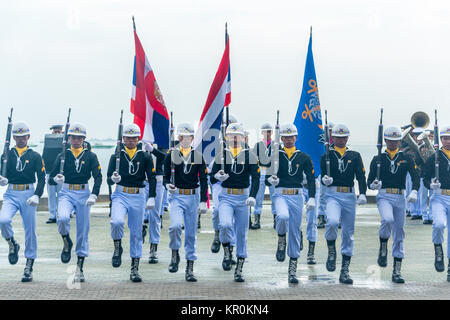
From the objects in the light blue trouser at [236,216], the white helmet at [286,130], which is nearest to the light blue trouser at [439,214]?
the white helmet at [286,130]

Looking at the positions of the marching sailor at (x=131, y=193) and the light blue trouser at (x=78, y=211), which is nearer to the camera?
the marching sailor at (x=131, y=193)

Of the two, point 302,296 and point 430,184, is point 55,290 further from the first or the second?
point 430,184

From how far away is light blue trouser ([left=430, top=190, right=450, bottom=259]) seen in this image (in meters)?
12.7

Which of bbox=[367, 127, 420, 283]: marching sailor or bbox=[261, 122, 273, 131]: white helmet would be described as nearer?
bbox=[367, 127, 420, 283]: marching sailor

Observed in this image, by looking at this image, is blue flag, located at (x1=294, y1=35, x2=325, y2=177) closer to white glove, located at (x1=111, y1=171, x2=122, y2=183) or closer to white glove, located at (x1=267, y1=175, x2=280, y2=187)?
white glove, located at (x1=267, y1=175, x2=280, y2=187)

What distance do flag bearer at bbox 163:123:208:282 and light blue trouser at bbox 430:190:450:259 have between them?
3499mm

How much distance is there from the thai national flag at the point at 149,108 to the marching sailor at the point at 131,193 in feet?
5.36

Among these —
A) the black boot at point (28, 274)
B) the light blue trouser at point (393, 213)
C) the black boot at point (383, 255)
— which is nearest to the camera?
the black boot at point (28, 274)

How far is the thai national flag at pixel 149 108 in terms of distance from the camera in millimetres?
14445

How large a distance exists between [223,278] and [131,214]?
5.55 ft

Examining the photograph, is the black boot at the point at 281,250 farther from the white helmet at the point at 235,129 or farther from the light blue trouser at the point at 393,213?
the white helmet at the point at 235,129

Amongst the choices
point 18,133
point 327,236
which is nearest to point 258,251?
point 327,236

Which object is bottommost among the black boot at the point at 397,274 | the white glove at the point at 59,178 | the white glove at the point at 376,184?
the black boot at the point at 397,274

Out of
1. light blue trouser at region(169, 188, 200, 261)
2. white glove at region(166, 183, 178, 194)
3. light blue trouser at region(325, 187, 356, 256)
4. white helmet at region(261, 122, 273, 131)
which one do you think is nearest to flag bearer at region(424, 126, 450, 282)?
light blue trouser at region(325, 187, 356, 256)
